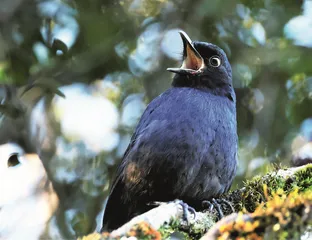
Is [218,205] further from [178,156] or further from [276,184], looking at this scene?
[178,156]

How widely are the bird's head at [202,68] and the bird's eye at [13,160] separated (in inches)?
63.6

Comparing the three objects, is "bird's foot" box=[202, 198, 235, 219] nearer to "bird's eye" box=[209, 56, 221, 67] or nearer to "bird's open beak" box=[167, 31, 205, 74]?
"bird's open beak" box=[167, 31, 205, 74]

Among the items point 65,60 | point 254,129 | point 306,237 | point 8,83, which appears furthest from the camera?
point 254,129

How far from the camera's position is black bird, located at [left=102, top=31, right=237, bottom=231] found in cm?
420

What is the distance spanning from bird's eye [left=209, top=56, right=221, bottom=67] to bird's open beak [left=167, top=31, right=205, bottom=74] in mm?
79

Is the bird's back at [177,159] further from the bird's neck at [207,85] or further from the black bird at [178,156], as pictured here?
the bird's neck at [207,85]

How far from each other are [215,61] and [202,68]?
18 cm

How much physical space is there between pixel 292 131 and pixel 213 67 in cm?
225

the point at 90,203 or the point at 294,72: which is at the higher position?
the point at 294,72

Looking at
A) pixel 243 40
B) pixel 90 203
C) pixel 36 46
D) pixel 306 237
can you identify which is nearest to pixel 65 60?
pixel 36 46

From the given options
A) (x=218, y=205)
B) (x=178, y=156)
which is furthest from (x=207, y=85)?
(x=218, y=205)

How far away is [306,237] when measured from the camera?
8.79ft

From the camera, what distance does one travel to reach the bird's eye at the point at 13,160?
4934 millimetres

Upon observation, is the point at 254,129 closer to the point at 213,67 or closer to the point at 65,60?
the point at 213,67
